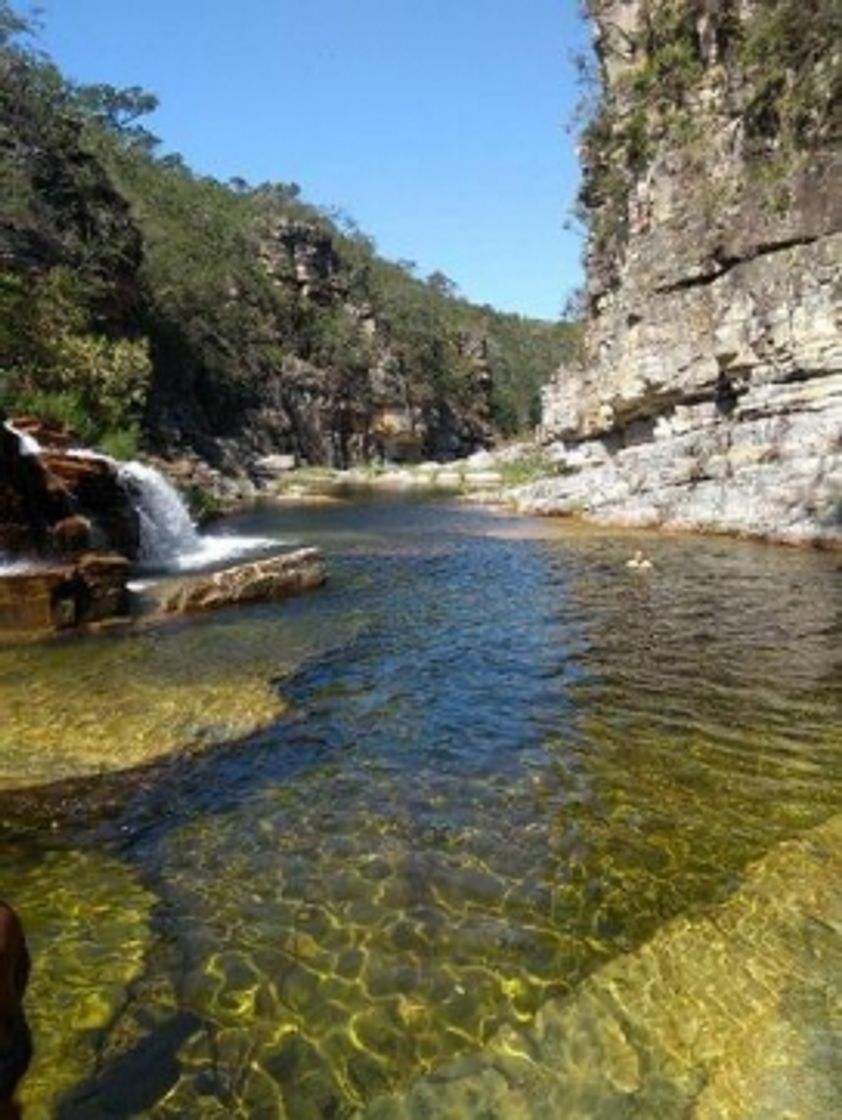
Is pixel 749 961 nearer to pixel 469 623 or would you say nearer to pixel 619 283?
pixel 469 623

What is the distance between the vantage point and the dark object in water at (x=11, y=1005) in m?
4.20

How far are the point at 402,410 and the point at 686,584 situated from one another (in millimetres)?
76037

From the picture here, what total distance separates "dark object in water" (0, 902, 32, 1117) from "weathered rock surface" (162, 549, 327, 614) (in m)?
11.5

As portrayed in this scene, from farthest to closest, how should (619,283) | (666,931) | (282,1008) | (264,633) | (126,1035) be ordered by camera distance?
1. (619,283)
2. (264,633)
3. (666,931)
4. (282,1008)
5. (126,1035)

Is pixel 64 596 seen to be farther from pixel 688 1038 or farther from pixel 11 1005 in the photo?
pixel 688 1038

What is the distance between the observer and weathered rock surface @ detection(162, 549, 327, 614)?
15969mm

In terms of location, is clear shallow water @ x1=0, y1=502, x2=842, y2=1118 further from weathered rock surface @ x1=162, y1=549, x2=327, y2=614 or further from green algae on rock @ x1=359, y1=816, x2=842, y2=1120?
weathered rock surface @ x1=162, y1=549, x2=327, y2=614

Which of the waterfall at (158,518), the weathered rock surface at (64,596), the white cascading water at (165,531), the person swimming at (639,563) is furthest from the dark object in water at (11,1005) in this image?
the waterfall at (158,518)

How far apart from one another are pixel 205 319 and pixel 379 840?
72660 mm

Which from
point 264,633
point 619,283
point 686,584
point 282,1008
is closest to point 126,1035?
point 282,1008

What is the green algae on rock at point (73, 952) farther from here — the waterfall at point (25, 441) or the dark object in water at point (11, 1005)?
the waterfall at point (25, 441)

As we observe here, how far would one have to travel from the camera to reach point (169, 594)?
16.8m

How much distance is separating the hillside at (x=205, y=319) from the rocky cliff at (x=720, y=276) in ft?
59.2

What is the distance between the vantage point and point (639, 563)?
21.0 metres
